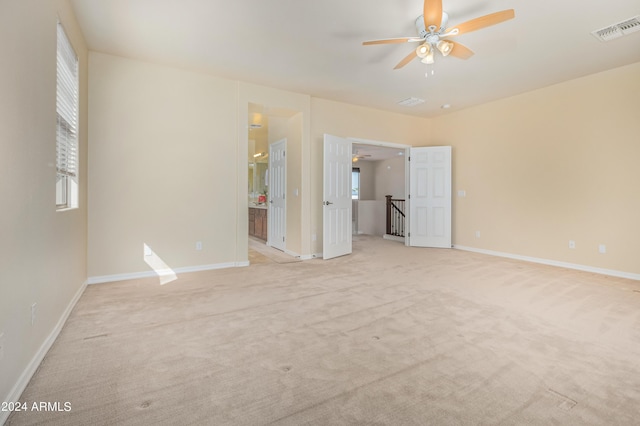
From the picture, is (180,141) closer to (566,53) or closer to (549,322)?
(549,322)

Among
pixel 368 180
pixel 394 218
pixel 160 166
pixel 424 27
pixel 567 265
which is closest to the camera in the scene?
pixel 424 27

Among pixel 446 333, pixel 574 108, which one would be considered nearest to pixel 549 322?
pixel 446 333

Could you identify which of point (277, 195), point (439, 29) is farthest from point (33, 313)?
point (277, 195)

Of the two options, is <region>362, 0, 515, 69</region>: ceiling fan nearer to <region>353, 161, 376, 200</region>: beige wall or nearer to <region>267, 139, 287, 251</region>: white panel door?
<region>267, 139, 287, 251</region>: white panel door

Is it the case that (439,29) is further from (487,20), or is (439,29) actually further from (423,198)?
(423,198)

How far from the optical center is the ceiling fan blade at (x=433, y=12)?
2.54 m

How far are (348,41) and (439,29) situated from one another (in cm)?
103

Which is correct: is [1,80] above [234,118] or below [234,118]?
below

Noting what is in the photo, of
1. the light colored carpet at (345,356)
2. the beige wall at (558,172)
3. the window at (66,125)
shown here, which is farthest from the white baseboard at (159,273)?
the beige wall at (558,172)

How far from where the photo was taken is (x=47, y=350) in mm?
2066

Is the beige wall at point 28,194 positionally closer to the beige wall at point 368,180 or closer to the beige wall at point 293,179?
the beige wall at point 293,179

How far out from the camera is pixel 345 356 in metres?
2.03

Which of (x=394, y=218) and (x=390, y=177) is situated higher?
(x=390, y=177)

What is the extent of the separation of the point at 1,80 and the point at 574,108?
6.29 meters
